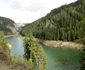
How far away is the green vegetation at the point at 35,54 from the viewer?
186 ft

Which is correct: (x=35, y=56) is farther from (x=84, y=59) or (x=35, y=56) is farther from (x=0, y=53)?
(x=84, y=59)

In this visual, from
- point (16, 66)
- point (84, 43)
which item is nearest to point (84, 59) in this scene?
point (84, 43)

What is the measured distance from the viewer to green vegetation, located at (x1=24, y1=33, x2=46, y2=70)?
56.8 metres

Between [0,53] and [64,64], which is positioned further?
[0,53]

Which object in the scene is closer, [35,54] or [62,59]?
[62,59]

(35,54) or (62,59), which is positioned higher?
(62,59)

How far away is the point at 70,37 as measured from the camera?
6220 inches

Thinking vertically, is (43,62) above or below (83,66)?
below

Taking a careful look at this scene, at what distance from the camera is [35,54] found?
58031mm

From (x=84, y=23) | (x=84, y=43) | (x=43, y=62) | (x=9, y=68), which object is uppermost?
(x=84, y=23)

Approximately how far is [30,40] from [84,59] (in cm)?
5059

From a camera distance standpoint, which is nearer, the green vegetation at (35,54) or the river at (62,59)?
the river at (62,59)

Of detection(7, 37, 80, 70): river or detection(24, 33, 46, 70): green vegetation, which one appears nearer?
detection(7, 37, 80, 70): river

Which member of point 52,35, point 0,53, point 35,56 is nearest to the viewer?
point 0,53
